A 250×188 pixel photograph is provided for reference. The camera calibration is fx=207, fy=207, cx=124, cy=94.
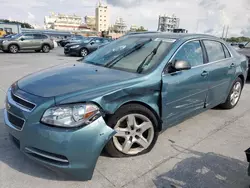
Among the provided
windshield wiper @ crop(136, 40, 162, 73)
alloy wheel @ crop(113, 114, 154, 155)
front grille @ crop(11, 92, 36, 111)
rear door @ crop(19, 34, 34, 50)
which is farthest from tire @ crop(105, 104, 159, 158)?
rear door @ crop(19, 34, 34, 50)

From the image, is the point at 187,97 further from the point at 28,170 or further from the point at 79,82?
the point at 28,170

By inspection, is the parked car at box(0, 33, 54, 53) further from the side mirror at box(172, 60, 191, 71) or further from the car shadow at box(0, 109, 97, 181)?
the side mirror at box(172, 60, 191, 71)

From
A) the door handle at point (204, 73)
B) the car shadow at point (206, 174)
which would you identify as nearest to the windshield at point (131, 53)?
the door handle at point (204, 73)

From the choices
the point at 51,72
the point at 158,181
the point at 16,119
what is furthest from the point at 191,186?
the point at 51,72

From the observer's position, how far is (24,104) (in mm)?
2117

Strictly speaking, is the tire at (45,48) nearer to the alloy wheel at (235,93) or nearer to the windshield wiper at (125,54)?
the windshield wiper at (125,54)

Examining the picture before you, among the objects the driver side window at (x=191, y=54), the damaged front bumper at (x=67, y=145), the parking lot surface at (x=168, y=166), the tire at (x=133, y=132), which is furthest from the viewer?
the driver side window at (x=191, y=54)

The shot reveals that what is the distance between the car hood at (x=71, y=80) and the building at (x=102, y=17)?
109675 mm

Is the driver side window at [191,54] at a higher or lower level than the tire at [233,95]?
higher

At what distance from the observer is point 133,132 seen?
2559mm

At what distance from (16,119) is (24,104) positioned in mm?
193

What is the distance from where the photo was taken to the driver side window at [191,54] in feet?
9.90

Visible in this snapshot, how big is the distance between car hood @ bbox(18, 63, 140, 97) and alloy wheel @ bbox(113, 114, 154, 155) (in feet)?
1.63

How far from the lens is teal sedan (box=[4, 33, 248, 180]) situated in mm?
1989
